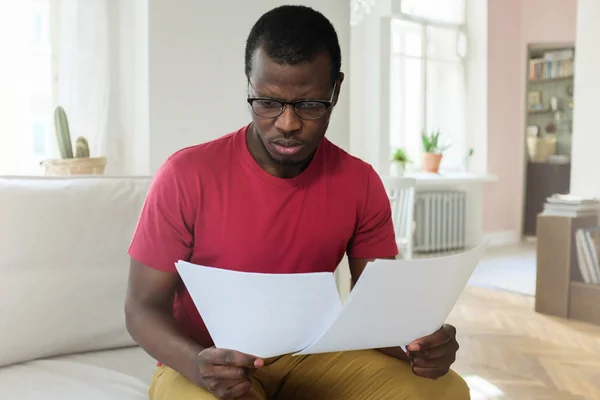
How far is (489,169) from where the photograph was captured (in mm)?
6070

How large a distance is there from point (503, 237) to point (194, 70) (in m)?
4.92

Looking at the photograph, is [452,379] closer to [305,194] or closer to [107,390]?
[305,194]

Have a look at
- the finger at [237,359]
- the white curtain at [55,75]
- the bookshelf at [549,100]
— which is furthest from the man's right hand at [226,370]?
the bookshelf at [549,100]

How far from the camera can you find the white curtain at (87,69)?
233 cm

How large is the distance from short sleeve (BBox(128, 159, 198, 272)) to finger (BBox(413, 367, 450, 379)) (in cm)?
48

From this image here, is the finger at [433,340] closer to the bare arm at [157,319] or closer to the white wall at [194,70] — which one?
the bare arm at [157,319]

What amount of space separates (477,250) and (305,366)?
428mm

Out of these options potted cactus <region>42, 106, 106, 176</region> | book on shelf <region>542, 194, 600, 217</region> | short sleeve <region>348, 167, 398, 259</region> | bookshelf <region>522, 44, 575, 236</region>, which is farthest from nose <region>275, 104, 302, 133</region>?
bookshelf <region>522, 44, 575, 236</region>

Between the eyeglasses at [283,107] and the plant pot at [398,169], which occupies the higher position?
the eyeglasses at [283,107]

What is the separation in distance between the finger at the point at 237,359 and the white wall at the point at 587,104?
3446 mm

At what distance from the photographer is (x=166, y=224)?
3.64 ft

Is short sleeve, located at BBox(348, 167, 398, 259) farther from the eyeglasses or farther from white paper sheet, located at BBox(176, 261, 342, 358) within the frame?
white paper sheet, located at BBox(176, 261, 342, 358)

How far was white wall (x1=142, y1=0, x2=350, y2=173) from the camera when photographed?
82.0 inches

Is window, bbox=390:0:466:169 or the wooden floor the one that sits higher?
window, bbox=390:0:466:169
